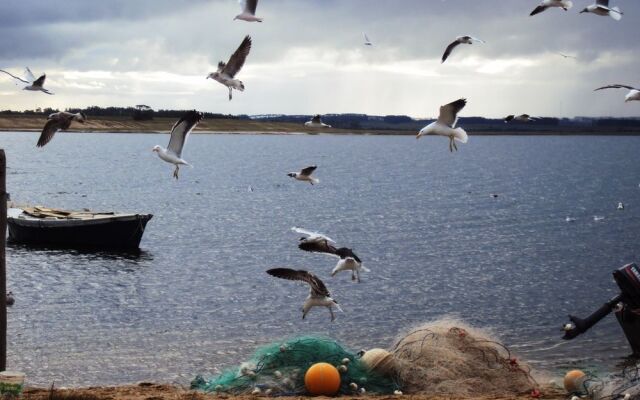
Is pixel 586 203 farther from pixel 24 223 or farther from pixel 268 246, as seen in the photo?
pixel 24 223

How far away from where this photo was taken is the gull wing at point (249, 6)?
1819cm

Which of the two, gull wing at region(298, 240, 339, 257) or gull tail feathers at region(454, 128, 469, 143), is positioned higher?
gull tail feathers at region(454, 128, 469, 143)

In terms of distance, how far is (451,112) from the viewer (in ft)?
59.1

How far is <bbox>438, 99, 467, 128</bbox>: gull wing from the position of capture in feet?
58.7

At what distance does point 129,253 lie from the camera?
4300 cm

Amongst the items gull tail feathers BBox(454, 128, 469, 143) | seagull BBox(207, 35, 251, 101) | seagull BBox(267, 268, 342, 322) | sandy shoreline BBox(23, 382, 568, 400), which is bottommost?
sandy shoreline BBox(23, 382, 568, 400)

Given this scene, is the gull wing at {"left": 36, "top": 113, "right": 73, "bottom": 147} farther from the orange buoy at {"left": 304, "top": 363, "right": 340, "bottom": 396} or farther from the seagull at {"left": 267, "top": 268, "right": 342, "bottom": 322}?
the orange buoy at {"left": 304, "top": 363, "right": 340, "bottom": 396}

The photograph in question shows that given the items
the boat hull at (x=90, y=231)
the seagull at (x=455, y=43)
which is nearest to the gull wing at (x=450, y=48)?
the seagull at (x=455, y=43)

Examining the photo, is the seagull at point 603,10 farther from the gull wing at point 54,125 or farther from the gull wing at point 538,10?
the gull wing at point 54,125

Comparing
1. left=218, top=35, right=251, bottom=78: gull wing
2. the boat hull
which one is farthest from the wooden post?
the boat hull

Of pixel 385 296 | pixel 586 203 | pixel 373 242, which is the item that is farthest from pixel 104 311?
pixel 586 203

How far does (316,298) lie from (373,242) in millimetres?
30720

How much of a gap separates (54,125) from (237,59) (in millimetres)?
3897

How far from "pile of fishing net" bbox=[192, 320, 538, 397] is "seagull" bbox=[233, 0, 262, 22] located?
613 cm
